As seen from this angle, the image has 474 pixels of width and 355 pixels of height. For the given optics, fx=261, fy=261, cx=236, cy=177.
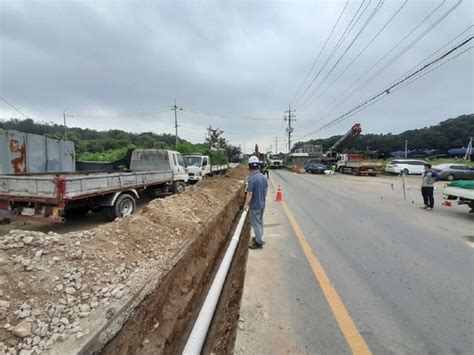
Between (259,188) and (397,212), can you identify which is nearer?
Answer: (259,188)

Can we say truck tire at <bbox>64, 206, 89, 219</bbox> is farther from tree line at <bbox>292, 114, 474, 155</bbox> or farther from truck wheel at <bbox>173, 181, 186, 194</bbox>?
tree line at <bbox>292, 114, 474, 155</bbox>

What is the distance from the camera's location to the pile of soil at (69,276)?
9.05 ft

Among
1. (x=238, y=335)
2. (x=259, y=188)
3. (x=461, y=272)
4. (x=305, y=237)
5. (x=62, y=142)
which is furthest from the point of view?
(x=62, y=142)

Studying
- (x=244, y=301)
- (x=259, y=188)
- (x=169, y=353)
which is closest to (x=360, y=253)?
(x=259, y=188)

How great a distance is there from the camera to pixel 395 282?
11.8ft

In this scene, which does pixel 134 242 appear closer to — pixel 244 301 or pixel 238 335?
pixel 244 301

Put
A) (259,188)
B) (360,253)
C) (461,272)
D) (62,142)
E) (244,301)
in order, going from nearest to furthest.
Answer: (244,301)
(461,272)
(360,253)
(259,188)
(62,142)

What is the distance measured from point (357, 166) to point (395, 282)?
96.8 feet

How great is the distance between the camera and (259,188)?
199 inches

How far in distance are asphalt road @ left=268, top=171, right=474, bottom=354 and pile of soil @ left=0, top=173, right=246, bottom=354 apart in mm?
2372

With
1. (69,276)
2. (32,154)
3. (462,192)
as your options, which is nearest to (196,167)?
(32,154)

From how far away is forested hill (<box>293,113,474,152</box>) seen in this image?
7206 cm

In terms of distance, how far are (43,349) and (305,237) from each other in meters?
4.70

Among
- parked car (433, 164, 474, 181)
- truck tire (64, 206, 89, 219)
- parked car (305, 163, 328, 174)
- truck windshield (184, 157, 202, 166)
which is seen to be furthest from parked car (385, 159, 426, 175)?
truck tire (64, 206, 89, 219)
